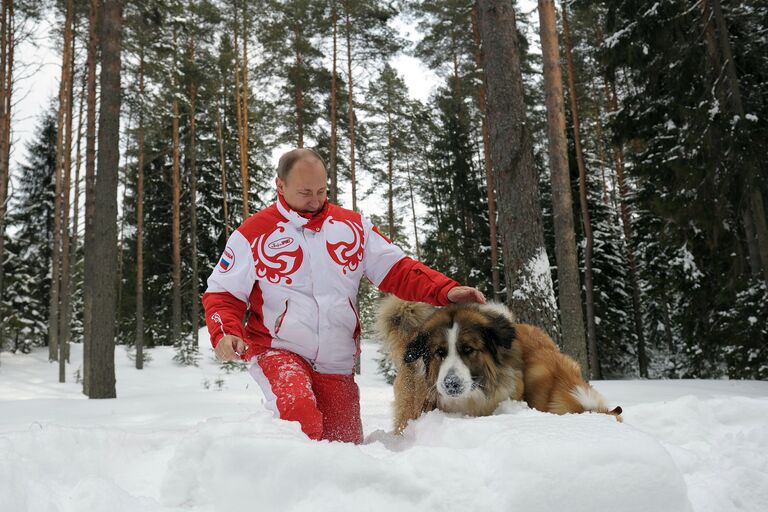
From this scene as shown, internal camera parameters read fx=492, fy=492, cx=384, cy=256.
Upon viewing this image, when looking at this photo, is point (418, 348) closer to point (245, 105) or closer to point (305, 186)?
point (305, 186)

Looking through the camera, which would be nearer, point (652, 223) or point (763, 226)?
point (763, 226)

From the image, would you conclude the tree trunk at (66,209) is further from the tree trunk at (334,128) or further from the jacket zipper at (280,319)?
the jacket zipper at (280,319)

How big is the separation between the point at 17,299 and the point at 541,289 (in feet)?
93.5

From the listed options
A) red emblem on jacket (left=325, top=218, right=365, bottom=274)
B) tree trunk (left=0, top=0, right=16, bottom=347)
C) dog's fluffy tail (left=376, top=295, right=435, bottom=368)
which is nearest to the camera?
red emblem on jacket (left=325, top=218, right=365, bottom=274)

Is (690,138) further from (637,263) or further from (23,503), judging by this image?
(637,263)

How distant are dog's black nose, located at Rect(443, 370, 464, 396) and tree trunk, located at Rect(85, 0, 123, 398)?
26.9 ft

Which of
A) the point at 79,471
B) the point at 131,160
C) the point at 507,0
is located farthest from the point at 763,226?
the point at 131,160

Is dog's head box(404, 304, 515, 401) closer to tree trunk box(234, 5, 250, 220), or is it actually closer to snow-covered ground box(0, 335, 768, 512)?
snow-covered ground box(0, 335, 768, 512)

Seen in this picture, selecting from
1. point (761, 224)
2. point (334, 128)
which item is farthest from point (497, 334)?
point (334, 128)

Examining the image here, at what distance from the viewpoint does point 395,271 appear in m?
3.39

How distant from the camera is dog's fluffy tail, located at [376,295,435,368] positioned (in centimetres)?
358

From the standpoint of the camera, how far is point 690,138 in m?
9.41

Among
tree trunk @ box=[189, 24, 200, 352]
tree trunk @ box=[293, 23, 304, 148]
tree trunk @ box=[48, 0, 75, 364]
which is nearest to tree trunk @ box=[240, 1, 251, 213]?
tree trunk @ box=[293, 23, 304, 148]

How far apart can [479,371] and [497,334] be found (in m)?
0.26
